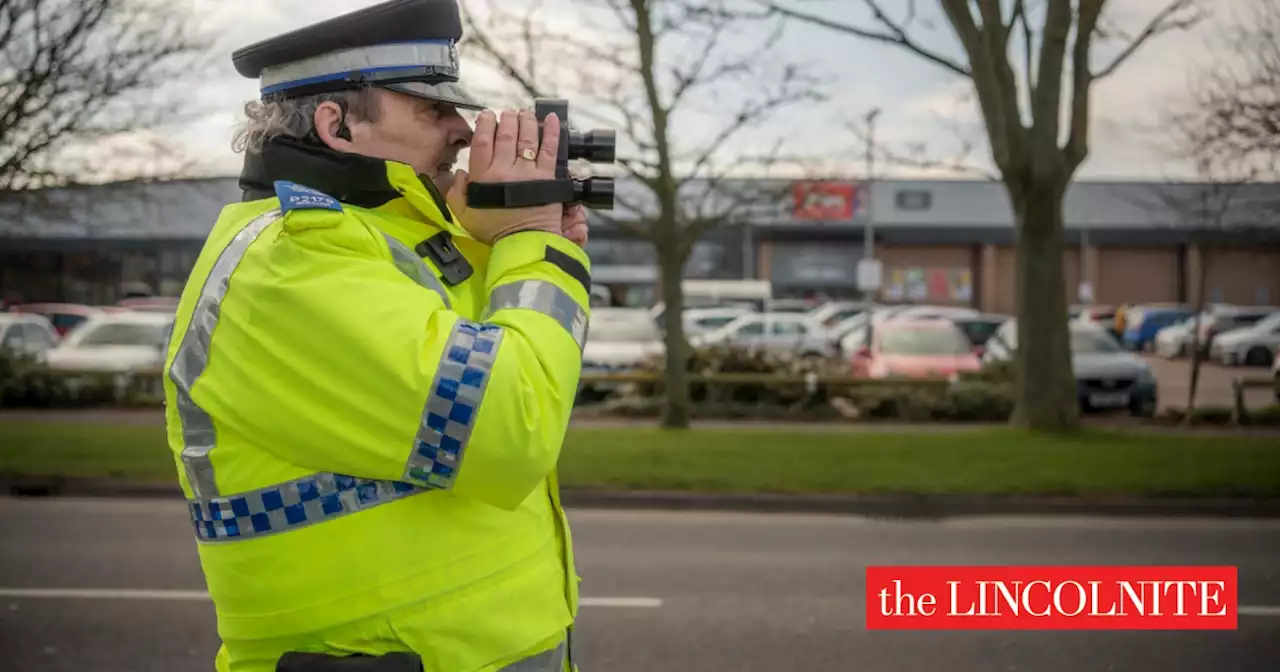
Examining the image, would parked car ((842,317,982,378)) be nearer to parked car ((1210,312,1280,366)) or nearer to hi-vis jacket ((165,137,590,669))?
parked car ((1210,312,1280,366))

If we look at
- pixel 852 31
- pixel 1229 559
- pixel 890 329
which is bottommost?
pixel 1229 559

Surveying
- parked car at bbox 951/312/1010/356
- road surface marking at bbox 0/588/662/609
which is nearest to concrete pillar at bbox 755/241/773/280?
parked car at bbox 951/312/1010/356

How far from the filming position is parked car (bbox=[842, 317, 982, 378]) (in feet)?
57.9

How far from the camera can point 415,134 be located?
1.61 meters

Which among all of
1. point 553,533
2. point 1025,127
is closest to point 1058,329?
point 1025,127

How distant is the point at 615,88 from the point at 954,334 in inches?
327

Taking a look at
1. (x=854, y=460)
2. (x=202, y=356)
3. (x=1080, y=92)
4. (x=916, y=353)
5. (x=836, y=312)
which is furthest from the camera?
(x=836, y=312)

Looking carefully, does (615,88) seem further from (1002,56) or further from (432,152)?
(432,152)

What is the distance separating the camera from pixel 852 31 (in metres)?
12.7

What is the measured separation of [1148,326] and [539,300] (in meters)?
35.5

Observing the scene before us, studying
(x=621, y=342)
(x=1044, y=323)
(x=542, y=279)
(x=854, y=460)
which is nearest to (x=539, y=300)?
(x=542, y=279)

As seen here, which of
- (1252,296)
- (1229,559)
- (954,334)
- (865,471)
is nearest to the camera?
(1229,559)

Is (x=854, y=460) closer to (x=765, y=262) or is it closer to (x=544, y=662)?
(x=544, y=662)

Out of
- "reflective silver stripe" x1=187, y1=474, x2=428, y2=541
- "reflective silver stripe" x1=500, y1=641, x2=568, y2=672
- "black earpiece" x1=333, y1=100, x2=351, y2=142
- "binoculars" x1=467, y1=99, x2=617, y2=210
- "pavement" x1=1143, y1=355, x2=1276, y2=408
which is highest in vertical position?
"black earpiece" x1=333, y1=100, x2=351, y2=142
